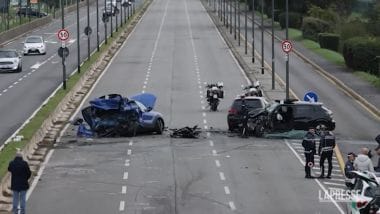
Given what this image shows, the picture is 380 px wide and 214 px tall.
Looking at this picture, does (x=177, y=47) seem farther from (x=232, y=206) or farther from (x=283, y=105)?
(x=232, y=206)

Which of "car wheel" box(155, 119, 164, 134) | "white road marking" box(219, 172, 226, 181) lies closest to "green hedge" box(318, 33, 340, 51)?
"car wheel" box(155, 119, 164, 134)

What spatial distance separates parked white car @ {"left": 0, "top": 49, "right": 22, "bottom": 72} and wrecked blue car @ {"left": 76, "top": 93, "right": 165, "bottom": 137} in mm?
28094

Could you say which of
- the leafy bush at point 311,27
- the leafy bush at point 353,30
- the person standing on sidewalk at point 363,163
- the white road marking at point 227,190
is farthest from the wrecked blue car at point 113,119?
Answer: the leafy bush at point 311,27

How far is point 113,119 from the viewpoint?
3703cm

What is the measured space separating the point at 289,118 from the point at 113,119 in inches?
269

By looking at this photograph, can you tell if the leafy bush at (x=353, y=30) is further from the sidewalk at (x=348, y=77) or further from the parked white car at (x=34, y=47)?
the parked white car at (x=34, y=47)

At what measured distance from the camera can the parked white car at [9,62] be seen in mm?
64188

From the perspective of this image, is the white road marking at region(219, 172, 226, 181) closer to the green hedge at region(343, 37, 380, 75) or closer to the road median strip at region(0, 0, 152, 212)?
the road median strip at region(0, 0, 152, 212)

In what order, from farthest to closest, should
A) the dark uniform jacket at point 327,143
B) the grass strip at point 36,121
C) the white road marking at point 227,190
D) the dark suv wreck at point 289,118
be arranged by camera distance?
the dark suv wreck at point 289,118 < the grass strip at point 36,121 < the dark uniform jacket at point 327,143 < the white road marking at point 227,190

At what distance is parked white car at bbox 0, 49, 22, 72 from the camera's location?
64188 millimetres

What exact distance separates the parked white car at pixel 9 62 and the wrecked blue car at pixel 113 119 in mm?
28094

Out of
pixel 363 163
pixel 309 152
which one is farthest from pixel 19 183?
pixel 309 152

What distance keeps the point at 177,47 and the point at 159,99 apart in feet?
122

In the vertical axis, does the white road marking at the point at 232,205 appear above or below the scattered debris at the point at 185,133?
above
